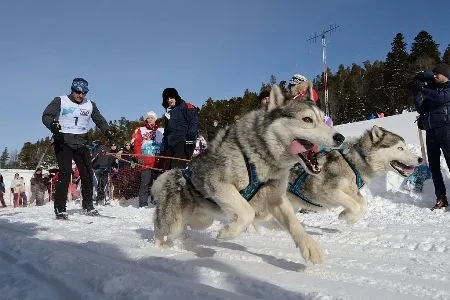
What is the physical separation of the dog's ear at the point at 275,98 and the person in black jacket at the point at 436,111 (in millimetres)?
3678

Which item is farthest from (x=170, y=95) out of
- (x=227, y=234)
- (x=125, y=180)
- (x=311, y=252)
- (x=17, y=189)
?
(x=17, y=189)

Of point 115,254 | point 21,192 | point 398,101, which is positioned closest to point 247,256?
point 115,254

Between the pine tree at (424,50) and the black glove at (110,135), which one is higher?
the pine tree at (424,50)

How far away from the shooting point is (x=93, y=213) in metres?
6.62

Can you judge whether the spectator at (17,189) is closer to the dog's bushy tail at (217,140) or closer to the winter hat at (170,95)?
the winter hat at (170,95)

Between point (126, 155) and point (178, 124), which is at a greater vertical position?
point (178, 124)

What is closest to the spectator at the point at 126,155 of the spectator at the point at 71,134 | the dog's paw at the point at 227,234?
the spectator at the point at 71,134

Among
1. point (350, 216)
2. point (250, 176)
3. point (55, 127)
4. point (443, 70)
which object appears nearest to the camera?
point (250, 176)

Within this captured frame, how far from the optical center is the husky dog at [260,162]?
10.6ft

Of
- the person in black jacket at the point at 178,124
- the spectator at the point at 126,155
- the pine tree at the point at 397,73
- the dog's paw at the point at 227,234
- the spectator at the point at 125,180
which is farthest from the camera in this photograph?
the pine tree at the point at 397,73

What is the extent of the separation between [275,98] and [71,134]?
152 inches

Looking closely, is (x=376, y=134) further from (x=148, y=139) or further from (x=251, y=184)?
(x=148, y=139)

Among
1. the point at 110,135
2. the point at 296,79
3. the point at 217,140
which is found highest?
the point at 296,79

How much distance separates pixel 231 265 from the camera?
301 centimetres
